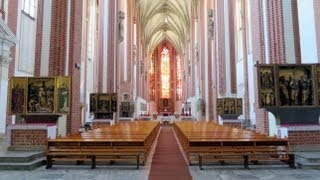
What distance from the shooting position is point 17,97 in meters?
7.86

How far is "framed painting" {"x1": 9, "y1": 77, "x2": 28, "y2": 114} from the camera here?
7831mm

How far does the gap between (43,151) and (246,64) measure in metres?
13.6

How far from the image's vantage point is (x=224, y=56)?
19578 mm

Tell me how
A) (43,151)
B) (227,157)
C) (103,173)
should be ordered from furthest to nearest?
(43,151) < (227,157) < (103,173)

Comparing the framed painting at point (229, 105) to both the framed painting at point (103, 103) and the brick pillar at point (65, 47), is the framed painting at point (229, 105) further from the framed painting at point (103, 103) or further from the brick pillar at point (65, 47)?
the brick pillar at point (65, 47)

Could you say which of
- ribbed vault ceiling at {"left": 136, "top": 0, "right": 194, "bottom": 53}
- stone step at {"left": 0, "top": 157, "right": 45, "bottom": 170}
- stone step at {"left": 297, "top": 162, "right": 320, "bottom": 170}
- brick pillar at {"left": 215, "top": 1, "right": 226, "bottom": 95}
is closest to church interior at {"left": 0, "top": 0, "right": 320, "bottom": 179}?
stone step at {"left": 297, "top": 162, "right": 320, "bottom": 170}

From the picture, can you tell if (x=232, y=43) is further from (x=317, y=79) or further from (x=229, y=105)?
(x=317, y=79)

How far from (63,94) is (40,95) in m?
0.56

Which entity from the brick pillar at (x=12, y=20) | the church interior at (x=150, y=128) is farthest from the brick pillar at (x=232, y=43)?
the brick pillar at (x=12, y=20)

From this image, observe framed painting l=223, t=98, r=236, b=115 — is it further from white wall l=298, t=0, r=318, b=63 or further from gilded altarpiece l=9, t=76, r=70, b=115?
gilded altarpiece l=9, t=76, r=70, b=115

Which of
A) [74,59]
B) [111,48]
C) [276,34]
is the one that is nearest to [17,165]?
[74,59]

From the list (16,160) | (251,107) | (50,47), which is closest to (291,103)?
(16,160)

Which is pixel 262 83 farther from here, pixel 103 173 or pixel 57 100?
pixel 57 100

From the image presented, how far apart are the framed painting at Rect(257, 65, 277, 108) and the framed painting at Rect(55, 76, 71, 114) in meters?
4.72
